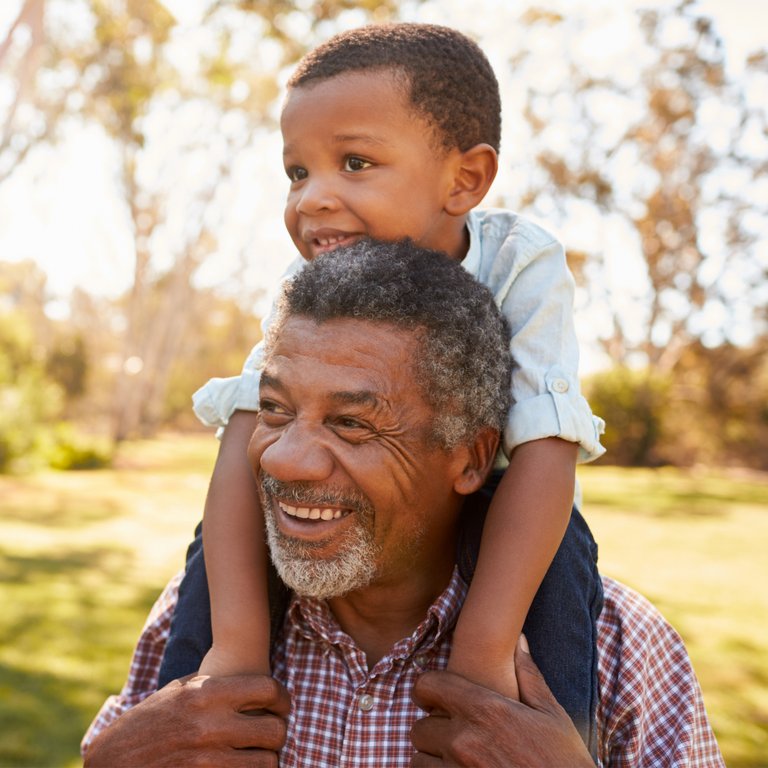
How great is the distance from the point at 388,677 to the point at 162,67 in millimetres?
21098

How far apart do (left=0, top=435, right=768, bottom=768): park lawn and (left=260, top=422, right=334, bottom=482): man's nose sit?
374cm

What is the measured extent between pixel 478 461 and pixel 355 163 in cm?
91

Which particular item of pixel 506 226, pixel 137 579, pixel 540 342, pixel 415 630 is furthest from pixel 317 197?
pixel 137 579

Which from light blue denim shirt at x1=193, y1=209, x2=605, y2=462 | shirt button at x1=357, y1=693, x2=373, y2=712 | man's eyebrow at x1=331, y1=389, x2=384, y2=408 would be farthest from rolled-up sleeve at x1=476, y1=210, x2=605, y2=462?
shirt button at x1=357, y1=693, x2=373, y2=712

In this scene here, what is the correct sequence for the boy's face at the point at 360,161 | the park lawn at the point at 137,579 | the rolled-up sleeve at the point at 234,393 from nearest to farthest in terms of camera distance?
the boy's face at the point at 360,161 → the rolled-up sleeve at the point at 234,393 → the park lawn at the point at 137,579

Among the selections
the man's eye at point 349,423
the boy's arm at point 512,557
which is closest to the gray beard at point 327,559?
the man's eye at point 349,423

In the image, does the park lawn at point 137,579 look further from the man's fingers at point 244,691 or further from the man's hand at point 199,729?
the man's fingers at point 244,691

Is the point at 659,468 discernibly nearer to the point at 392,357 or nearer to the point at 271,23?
the point at 271,23

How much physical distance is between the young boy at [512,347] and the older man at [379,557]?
107mm

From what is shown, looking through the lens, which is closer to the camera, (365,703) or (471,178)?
(365,703)

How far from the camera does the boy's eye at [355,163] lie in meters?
2.44

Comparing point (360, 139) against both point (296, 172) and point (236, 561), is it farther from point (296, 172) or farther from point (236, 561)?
point (236, 561)

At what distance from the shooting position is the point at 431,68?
8.22ft

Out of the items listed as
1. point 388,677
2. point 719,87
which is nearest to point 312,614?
point 388,677
